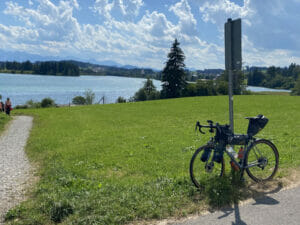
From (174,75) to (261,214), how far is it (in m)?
55.0

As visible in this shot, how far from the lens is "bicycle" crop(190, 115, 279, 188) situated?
4938 millimetres

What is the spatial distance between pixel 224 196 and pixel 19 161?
20.5 ft

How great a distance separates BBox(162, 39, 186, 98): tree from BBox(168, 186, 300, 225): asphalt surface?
5384 cm

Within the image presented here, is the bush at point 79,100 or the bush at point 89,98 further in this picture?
the bush at point 79,100

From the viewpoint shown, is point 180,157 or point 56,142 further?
point 56,142

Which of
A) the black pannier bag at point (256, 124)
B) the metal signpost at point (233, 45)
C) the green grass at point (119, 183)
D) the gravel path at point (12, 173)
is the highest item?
the metal signpost at point (233, 45)

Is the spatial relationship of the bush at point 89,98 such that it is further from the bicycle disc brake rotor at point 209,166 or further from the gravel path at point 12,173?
the bicycle disc brake rotor at point 209,166

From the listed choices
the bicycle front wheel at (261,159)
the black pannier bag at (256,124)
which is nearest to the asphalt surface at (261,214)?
the bicycle front wheel at (261,159)

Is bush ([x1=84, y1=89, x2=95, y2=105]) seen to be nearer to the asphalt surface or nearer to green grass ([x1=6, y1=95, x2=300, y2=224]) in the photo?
green grass ([x1=6, y1=95, x2=300, y2=224])

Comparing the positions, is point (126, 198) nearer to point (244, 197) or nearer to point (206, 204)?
point (206, 204)

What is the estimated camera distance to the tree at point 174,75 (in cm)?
5825

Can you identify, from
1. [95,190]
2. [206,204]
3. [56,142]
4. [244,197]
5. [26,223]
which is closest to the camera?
[26,223]

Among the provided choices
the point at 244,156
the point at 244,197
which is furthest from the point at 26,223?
the point at 244,156

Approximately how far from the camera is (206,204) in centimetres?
437
